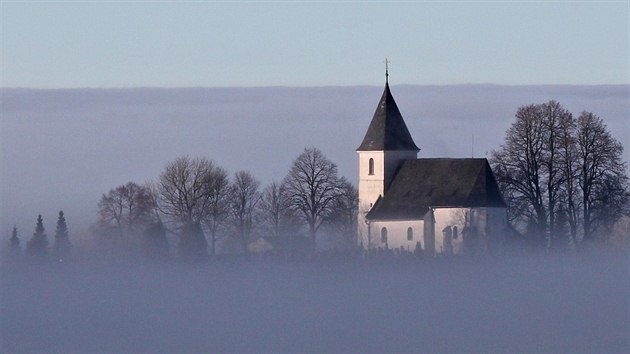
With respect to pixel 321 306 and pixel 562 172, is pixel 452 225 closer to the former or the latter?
pixel 562 172

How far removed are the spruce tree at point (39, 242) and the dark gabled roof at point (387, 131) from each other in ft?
57.2

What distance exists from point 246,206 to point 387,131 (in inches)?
288

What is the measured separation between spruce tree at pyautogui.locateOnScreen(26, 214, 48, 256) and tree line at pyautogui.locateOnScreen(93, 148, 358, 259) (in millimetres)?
6779

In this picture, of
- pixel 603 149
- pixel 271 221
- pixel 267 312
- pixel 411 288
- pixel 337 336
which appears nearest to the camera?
pixel 337 336

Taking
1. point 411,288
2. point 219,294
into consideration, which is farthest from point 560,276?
point 219,294

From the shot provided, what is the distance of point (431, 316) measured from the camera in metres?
103

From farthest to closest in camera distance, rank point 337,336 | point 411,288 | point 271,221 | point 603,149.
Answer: point 271,221 < point 603,149 < point 411,288 < point 337,336

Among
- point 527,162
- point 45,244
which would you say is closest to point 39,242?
point 45,244

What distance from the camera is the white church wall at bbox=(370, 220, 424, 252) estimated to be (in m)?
129

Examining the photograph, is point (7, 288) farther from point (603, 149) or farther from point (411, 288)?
point (603, 149)

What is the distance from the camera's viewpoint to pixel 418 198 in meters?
130

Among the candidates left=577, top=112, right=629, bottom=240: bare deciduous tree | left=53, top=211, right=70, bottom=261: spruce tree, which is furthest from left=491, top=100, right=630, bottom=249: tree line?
left=53, top=211, right=70, bottom=261: spruce tree

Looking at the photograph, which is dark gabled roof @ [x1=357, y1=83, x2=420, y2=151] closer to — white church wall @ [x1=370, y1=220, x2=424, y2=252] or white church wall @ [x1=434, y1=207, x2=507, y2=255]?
white church wall @ [x1=370, y1=220, x2=424, y2=252]

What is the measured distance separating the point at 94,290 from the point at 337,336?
583 inches
